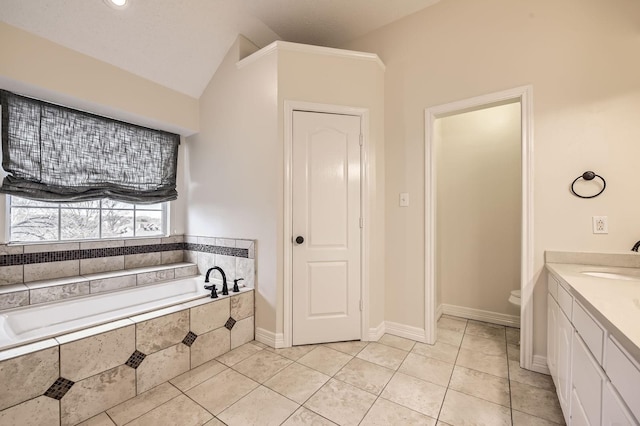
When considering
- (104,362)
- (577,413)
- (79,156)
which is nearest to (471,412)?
(577,413)

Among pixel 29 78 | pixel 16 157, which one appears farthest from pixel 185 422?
pixel 29 78

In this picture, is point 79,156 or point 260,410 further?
point 79,156

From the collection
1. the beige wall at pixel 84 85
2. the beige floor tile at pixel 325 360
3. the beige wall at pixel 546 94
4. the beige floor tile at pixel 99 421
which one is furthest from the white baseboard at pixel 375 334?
the beige wall at pixel 84 85

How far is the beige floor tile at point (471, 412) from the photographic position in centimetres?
150

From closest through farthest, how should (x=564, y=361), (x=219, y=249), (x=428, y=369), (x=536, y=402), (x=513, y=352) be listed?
(x=564, y=361) < (x=536, y=402) < (x=428, y=369) < (x=513, y=352) < (x=219, y=249)

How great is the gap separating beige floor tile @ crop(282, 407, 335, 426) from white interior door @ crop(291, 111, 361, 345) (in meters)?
0.82

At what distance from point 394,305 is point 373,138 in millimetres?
1579

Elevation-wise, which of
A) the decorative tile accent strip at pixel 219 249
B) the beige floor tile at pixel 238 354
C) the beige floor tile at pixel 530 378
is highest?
the decorative tile accent strip at pixel 219 249

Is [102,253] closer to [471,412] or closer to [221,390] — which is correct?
[221,390]

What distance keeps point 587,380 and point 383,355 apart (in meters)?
1.37

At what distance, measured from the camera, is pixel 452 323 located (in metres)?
2.88

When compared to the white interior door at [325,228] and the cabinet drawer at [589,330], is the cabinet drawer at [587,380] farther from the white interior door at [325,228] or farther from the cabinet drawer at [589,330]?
the white interior door at [325,228]

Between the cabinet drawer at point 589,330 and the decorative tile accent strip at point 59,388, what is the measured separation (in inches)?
95.4

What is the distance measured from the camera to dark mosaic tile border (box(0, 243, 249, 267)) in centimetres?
219
